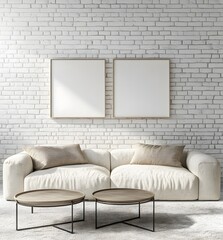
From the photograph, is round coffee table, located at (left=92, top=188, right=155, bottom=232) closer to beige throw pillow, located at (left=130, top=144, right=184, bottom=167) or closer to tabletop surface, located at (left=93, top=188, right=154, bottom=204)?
tabletop surface, located at (left=93, top=188, right=154, bottom=204)

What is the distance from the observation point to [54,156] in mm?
6527

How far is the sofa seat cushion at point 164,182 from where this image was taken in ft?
19.7

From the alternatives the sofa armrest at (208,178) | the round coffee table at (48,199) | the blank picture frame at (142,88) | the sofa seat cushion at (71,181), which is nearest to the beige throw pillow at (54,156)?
the sofa seat cushion at (71,181)

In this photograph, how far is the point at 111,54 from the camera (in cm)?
726

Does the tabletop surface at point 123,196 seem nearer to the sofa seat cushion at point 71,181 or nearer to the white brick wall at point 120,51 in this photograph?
the sofa seat cushion at point 71,181

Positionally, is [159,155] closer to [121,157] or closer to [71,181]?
[121,157]

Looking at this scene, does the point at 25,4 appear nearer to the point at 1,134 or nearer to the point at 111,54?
the point at 111,54

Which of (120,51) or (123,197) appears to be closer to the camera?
(123,197)

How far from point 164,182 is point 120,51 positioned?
7.23 ft

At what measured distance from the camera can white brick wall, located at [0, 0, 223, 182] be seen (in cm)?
724

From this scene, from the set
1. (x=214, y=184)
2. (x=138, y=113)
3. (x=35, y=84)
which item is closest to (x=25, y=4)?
(x=35, y=84)

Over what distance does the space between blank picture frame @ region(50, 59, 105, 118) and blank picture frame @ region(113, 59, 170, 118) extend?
24 cm

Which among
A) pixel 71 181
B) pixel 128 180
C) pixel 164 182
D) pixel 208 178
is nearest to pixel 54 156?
pixel 71 181

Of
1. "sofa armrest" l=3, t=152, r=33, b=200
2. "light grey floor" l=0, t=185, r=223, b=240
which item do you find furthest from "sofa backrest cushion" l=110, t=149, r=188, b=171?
"sofa armrest" l=3, t=152, r=33, b=200
